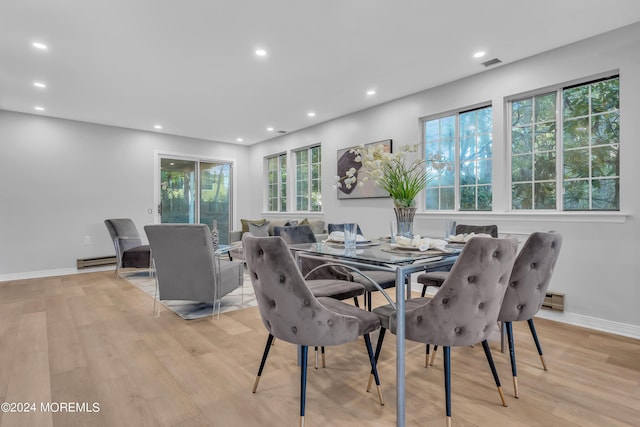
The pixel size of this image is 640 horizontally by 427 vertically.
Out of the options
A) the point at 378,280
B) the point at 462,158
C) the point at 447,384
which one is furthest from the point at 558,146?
the point at 447,384

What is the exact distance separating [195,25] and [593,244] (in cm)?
394

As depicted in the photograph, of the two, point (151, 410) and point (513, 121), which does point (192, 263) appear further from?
point (513, 121)

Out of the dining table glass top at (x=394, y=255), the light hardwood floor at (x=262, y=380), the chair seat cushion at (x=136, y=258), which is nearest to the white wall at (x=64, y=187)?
the chair seat cushion at (x=136, y=258)

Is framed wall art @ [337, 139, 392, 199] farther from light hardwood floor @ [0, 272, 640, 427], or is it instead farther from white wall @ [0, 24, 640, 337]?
light hardwood floor @ [0, 272, 640, 427]

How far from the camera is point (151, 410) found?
1.66m

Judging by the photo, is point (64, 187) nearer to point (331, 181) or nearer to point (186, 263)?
point (186, 263)

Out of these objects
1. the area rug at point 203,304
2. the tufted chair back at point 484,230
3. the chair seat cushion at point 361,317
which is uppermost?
the tufted chair back at point 484,230

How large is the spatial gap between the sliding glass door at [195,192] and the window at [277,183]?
3.13 feet

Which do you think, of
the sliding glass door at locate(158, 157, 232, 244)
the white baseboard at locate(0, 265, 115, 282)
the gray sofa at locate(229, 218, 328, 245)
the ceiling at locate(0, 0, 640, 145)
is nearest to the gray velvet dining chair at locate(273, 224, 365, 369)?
the ceiling at locate(0, 0, 640, 145)

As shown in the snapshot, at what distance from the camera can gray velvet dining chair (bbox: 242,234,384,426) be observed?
1430mm

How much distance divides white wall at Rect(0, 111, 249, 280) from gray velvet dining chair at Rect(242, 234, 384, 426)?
5.41 meters

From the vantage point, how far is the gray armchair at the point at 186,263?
2.96 m

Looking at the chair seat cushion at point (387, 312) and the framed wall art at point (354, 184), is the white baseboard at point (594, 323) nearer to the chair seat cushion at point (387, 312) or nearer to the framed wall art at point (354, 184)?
the chair seat cushion at point (387, 312)

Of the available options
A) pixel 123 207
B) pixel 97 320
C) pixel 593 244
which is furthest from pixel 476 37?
pixel 123 207
